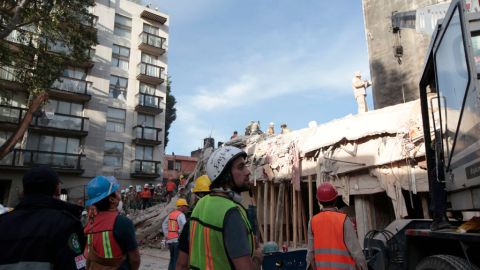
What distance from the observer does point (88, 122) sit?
27203 millimetres

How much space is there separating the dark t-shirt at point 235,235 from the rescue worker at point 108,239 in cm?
141

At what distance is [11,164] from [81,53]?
42.0ft

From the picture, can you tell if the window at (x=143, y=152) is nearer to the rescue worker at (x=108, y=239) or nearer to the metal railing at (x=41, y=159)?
the metal railing at (x=41, y=159)

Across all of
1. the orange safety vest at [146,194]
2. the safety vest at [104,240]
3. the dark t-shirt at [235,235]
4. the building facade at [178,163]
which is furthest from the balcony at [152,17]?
the dark t-shirt at [235,235]

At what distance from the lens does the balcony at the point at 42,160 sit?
2364cm

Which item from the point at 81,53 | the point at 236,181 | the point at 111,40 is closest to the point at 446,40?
the point at 236,181

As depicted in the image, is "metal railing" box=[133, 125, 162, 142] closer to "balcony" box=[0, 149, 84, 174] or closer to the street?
"balcony" box=[0, 149, 84, 174]

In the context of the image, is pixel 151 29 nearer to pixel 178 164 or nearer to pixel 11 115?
pixel 11 115

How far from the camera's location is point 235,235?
2.05m

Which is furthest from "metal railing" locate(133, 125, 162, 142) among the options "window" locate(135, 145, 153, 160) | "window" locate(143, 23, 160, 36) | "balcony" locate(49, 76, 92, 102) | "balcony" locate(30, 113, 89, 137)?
"window" locate(143, 23, 160, 36)

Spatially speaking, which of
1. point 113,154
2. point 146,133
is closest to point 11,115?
point 113,154

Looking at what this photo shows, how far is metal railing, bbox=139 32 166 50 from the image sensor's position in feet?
104

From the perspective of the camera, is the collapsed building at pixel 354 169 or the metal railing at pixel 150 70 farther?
the metal railing at pixel 150 70

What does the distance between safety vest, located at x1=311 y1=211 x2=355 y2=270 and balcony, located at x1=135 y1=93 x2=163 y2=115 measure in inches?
1092
